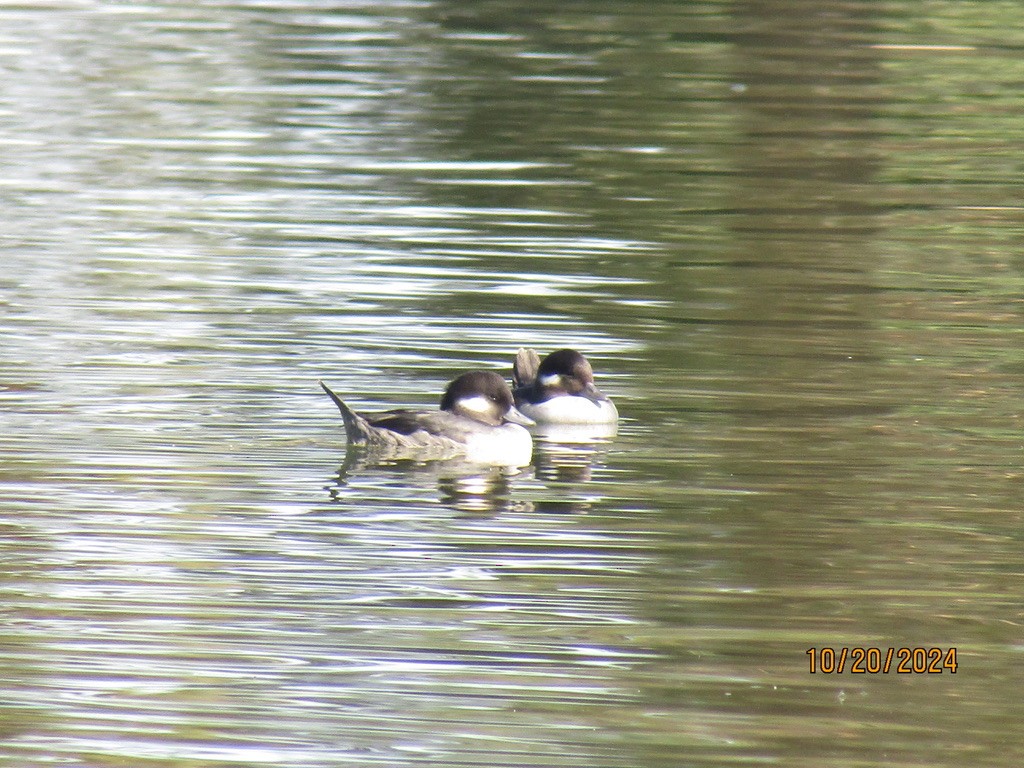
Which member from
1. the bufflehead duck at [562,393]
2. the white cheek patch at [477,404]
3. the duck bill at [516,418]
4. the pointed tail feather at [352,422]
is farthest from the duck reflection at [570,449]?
the pointed tail feather at [352,422]

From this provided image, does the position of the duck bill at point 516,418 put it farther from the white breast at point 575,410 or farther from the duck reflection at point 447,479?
the duck reflection at point 447,479

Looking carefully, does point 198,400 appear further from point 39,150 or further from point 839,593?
point 39,150

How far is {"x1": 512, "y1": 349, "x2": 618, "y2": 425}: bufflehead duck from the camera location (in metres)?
11.7

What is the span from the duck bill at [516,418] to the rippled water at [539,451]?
216 millimetres

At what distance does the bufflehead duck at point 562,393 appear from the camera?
1167 centimetres

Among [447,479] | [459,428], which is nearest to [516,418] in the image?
[459,428]

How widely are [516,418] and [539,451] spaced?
29 cm

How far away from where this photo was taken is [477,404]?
11234mm

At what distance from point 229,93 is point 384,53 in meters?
4.50

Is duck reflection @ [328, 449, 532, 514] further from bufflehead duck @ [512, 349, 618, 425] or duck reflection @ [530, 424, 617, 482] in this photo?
bufflehead duck @ [512, 349, 618, 425]

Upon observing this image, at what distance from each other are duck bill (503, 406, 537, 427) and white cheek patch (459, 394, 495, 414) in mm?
186

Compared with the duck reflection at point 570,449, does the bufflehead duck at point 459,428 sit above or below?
above
